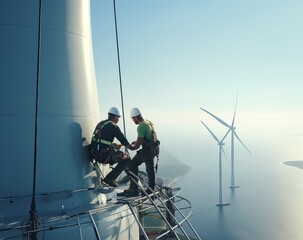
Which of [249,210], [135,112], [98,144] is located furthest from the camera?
[249,210]

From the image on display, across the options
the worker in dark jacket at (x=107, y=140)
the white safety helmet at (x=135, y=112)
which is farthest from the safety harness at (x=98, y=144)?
the white safety helmet at (x=135, y=112)

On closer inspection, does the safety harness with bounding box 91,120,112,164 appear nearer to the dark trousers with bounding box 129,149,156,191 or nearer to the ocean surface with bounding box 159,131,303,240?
the dark trousers with bounding box 129,149,156,191

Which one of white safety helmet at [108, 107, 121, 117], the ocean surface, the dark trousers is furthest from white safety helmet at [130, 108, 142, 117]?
the ocean surface

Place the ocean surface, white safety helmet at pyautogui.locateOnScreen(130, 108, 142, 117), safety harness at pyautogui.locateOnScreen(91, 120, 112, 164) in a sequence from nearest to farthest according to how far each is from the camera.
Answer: safety harness at pyautogui.locateOnScreen(91, 120, 112, 164) → white safety helmet at pyautogui.locateOnScreen(130, 108, 142, 117) → the ocean surface

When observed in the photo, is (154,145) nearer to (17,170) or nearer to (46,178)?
(46,178)

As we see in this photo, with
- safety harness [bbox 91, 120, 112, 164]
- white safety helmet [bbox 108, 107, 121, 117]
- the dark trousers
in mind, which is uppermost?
white safety helmet [bbox 108, 107, 121, 117]

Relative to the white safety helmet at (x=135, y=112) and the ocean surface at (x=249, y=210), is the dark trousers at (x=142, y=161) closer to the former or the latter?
the white safety helmet at (x=135, y=112)

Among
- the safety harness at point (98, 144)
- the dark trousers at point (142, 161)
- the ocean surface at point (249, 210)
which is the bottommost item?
the ocean surface at point (249, 210)

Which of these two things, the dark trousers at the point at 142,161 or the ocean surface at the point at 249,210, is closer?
the dark trousers at the point at 142,161

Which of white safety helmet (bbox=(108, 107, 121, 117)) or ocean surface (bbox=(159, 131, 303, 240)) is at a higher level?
white safety helmet (bbox=(108, 107, 121, 117))

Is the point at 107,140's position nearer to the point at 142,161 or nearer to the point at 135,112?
the point at 135,112

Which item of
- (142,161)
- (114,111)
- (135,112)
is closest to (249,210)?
(142,161)
